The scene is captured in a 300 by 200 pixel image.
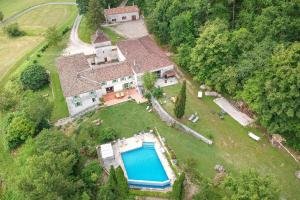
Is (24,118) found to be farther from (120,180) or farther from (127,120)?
(120,180)

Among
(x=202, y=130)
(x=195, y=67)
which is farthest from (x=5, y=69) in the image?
(x=202, y=130)

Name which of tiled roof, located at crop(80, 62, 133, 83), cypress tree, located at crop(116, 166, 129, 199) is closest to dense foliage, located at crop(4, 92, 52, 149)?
tiled roof, located at crop(80, 62, 133, 83)

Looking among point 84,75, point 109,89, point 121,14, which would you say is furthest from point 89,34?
point 109,89

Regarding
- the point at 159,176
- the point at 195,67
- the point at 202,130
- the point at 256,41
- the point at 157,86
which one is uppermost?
the point at 256,41

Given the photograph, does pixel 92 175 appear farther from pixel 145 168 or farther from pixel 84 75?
pixel 84 75

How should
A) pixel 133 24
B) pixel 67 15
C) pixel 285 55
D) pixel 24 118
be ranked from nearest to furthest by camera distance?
pixel 285 55
pixel 24 118
pixel 133 24
pixel 67 15

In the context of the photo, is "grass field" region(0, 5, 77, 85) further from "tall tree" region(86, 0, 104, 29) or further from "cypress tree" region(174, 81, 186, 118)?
"cypress tree" region(174, 81, 186, 118)

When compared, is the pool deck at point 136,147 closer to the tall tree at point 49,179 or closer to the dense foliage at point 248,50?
the tall tree at point 49,179
